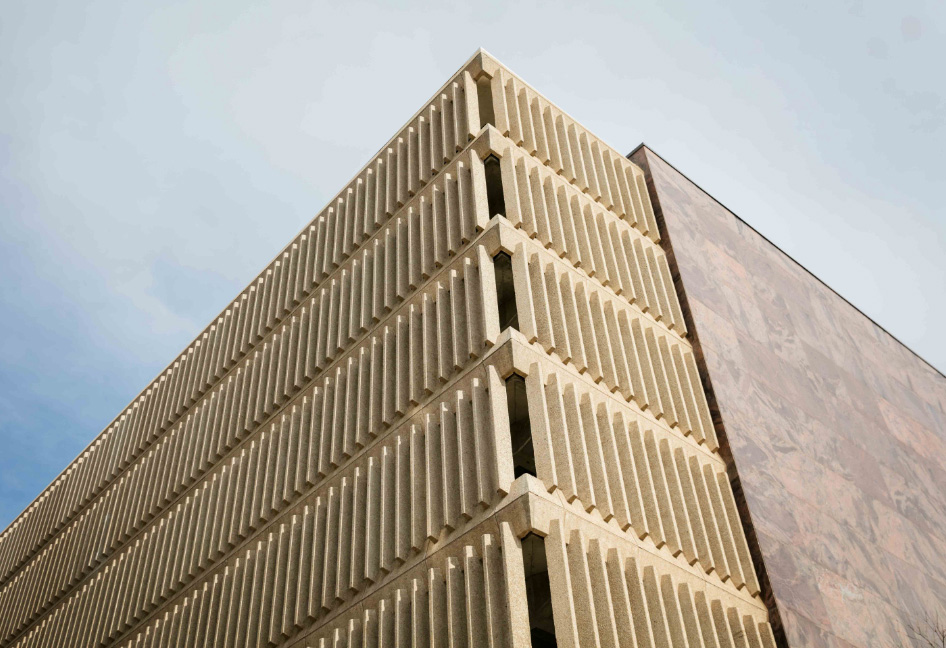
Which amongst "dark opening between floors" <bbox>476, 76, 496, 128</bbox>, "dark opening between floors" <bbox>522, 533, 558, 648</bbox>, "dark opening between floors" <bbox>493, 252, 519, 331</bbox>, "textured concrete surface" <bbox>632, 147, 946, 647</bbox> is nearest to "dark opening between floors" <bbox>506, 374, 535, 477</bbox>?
"dark opening between floors" <bbox>493, 252, 519, 331</bbox>

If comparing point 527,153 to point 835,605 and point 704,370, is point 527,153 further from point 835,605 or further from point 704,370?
point 835,605

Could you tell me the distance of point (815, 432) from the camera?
17.9m

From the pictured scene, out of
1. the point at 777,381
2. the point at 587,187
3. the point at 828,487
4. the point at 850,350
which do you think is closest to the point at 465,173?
the point at 587,187

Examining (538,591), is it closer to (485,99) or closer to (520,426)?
(520,426)

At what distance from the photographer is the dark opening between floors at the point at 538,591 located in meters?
12.1

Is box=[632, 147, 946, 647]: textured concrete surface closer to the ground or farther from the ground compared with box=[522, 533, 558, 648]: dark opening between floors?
farther from the ground

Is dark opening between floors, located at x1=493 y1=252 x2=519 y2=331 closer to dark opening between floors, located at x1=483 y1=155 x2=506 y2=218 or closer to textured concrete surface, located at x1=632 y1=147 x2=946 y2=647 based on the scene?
dark opening between floors, located at x1=483 y1=155 x2=506 y2=218

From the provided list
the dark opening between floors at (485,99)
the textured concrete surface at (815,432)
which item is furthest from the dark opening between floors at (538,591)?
the dark opening between floors at (485,99)

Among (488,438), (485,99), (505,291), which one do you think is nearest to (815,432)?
(505,291)

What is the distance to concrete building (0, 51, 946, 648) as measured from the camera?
41.0ft

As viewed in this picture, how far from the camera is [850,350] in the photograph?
21.9 m

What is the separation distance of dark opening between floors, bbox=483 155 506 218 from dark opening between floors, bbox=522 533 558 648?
249 inches

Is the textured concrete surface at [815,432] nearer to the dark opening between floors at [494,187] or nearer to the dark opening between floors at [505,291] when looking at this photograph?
the dark opening between floors at [505,291]

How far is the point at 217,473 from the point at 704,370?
913cm
